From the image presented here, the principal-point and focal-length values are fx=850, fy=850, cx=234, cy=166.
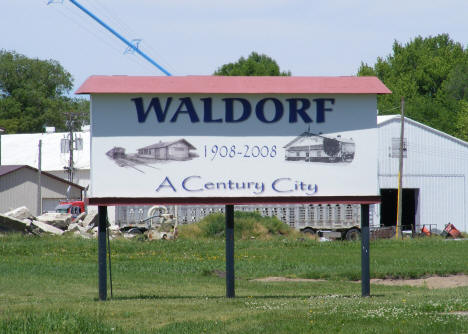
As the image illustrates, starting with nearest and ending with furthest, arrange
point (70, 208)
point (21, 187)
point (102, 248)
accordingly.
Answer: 1. point (102, 248)
2. point (70, 208)
3. point (21, 187)

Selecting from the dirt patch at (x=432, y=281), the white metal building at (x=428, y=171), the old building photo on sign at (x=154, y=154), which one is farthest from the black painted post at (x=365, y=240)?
the white metal building at (x=428, y=171)

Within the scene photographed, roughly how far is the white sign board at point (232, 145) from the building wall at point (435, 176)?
39673 millimetres

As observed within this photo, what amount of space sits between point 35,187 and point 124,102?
170 ft

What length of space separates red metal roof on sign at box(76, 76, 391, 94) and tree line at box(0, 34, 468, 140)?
2211 inches

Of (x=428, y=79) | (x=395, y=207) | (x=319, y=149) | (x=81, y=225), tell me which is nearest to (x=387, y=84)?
(x=428, y=79)

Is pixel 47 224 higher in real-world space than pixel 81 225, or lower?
higher

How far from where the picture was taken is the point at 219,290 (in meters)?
22.2

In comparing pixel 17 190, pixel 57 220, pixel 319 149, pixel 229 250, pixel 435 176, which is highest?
pixel 319 149

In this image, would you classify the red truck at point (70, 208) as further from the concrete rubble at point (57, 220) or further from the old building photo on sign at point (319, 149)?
the old building photo on sign at point (319, 149)

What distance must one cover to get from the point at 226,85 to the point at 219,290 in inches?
277

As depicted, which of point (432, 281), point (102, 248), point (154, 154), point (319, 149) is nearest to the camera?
point (102, 248)

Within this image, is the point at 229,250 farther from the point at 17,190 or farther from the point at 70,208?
the point at 17,190

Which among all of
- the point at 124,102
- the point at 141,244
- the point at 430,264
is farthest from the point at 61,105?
the point at 124,102

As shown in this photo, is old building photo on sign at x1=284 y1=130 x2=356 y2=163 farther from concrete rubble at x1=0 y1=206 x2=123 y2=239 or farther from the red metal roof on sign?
→ concrete rubble at x1=0 y1=206 x2=123 y2=239
